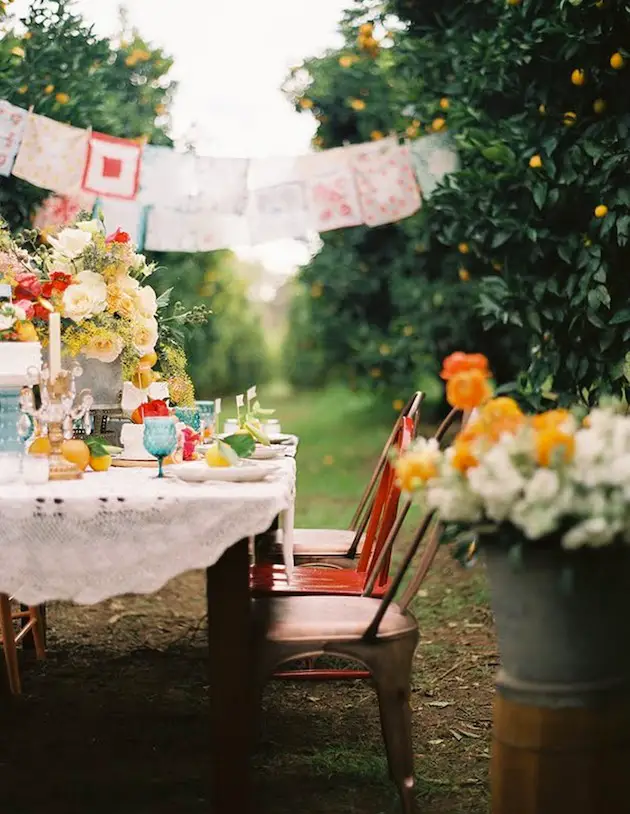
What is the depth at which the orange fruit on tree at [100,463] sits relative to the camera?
320 cm

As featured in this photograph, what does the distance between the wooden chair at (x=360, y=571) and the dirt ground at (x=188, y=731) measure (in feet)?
1.68

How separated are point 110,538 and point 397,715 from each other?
0.80 metres

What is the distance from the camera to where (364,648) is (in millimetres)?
2846

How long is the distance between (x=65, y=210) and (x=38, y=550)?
5.93 m

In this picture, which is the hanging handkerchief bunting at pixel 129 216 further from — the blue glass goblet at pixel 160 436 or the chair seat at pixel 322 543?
the blue glass goblet at pixel 160 436

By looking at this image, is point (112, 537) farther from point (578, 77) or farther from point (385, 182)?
point (385, 182)

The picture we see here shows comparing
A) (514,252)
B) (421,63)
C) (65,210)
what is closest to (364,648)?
(514,252)

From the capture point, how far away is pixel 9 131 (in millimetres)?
6844

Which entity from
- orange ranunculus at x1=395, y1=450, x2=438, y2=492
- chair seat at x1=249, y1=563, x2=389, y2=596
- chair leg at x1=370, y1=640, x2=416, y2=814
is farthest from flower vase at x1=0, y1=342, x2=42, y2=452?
orange ranunculus at x1=395, y1=450, x2=438, y2=492

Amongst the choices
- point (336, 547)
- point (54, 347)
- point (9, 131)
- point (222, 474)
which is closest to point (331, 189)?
point (9, 131)

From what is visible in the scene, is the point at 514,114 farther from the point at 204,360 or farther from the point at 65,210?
the point at 204,360

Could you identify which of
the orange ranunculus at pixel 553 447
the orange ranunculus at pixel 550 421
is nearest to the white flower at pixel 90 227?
the orange ranunculus at pixel 550 421

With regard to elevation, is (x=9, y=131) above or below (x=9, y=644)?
above

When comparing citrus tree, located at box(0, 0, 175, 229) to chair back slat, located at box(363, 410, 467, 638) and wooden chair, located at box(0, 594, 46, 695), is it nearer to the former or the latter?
wooden chair, located at box(0, 594, 46, 695)
